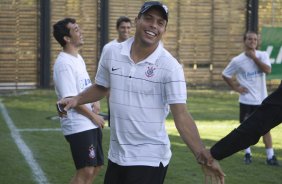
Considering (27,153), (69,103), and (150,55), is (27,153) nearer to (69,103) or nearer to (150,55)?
(69,103)

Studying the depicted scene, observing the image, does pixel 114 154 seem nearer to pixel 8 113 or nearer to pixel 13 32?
pixel 8 113

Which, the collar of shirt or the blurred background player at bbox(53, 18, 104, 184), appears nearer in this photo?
the collar of shirt

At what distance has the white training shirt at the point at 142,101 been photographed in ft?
15.1

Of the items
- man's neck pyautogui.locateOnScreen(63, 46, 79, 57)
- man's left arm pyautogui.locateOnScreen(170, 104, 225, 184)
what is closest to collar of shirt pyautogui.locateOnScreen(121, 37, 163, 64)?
man's left arm pyautogui.locateOnScreen(170, 104, 225, 184)

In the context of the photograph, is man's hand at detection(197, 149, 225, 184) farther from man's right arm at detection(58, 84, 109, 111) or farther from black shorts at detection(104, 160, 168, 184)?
man's right arm at detection(58, 84, 109, 111)

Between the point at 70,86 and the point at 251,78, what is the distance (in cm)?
460

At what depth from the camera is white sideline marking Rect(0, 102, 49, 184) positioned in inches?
335

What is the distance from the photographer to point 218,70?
2170 centimetres

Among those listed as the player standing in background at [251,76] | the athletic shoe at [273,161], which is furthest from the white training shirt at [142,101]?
the player standing in background at [251,76]

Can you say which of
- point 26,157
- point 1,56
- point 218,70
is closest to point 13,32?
point 1,56

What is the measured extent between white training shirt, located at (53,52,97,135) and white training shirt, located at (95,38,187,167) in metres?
1.52

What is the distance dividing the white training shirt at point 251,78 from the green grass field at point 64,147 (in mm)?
957

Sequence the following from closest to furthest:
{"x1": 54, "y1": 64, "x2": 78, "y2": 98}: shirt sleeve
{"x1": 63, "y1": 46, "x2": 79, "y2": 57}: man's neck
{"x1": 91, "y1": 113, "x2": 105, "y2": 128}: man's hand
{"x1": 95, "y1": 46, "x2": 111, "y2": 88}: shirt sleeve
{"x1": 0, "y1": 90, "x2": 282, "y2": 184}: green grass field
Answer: {"x1": 95, "y1": 46, "x2": 111, "y2": 88}: shirt sleeve → {"x1": 54, "y1": 64, "x2": 78, "y2": 98}: shirt sleeve → {"x1": 91, "y1": 113, "x2": 105, "y2": 128}: man's hand → {"x1": 63, "y1": 46, "x2": 79, "y2": 57}: man's neck → {"x1": 0, "y1": 90, "x2": 282, "y2": 184}: green grass field

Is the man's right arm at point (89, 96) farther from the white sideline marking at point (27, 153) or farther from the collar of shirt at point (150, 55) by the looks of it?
the white sideline marking at point (27, 153)
